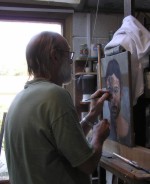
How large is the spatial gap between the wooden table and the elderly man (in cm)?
30

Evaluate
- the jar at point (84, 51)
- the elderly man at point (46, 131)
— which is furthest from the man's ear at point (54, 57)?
the jar at point (84, 51)

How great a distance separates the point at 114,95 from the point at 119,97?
6 cm

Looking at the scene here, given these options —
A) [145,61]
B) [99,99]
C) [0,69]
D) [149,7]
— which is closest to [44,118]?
[99,99]

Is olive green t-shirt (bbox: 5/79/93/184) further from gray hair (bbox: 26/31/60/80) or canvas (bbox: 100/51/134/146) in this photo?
canvas (bbox: 100/51/134/146)

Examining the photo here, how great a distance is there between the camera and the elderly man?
1.07 meters

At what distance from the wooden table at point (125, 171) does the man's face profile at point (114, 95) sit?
29 cm

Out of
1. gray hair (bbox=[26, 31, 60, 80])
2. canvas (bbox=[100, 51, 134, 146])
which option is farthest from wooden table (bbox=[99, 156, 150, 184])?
gray hair (bbox=[26, 31, 60, 80])

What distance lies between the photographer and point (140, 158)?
164 centimetres

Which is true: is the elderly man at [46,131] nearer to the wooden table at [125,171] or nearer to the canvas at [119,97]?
the wooden table at [125,171]

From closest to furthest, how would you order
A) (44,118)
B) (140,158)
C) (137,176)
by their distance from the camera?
(44,118)
(137,176)
(140,158)

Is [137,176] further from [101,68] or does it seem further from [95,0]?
[95,0]

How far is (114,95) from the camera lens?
183 centimetres

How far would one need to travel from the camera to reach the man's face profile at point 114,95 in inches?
70.8

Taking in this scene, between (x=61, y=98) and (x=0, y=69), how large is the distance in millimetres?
2019
